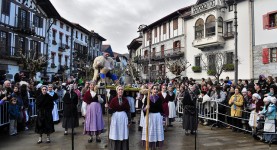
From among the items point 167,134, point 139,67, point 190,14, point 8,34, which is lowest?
point 167,134

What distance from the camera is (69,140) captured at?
919 centimetres

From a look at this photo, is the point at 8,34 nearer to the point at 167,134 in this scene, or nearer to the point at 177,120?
the point at 177,120

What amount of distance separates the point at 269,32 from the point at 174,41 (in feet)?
47.4

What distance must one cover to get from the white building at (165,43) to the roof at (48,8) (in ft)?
38.3

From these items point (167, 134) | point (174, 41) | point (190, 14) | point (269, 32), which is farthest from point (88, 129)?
point (174, 41)

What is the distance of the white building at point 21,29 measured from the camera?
25297mm

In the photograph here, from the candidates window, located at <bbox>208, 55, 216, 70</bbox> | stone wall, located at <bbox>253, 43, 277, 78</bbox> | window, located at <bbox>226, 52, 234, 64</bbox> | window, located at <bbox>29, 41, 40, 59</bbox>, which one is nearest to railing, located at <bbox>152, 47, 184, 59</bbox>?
window, located at <bbox>208, 55, 216, 70</bbox>

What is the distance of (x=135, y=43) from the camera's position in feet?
169

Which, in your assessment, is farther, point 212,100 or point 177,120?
point 177,120

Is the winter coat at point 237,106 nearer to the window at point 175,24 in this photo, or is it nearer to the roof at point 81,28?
the window at point 175,24

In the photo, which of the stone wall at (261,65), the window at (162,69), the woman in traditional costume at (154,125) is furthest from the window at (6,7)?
the stone wall at (261,65)

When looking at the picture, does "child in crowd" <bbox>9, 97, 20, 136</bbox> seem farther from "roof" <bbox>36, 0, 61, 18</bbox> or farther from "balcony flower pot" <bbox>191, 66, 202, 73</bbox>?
"roof" <bbox>36, 0, 61, 18</bbox>

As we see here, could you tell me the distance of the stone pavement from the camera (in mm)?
8250

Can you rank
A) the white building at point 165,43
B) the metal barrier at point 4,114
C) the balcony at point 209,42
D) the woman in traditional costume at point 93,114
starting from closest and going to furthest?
the woman in traditional costume at point 93,114 < the metal barrier at point 4,114 < the balcony at point 209,42 < the white building at point 165,43
